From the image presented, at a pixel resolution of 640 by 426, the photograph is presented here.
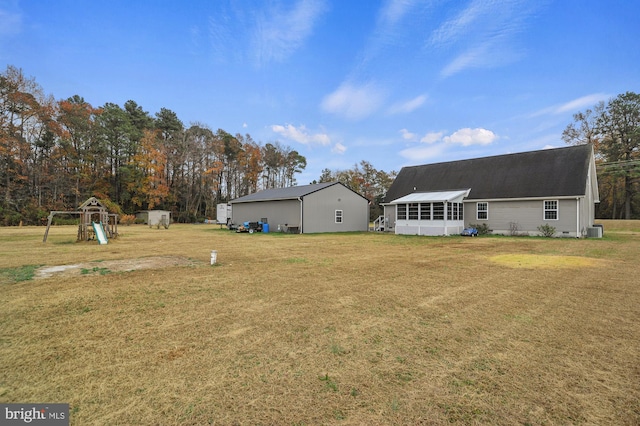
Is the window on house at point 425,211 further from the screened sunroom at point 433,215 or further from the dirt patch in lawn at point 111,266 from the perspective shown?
the dirt patch in lawn at point 111,266

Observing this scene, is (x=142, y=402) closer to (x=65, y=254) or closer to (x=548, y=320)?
(x=548, y=320)

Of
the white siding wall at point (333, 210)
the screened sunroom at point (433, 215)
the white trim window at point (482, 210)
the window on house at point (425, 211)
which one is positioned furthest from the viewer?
the white siding wall at point (333, 210)

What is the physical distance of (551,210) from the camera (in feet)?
57.4

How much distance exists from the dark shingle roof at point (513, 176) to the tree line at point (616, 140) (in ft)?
64.5

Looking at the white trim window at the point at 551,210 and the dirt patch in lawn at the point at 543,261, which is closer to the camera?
the dirt patch in lawn at the point at 543,261

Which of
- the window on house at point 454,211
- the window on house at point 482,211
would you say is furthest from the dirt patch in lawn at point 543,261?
the window on house at point 482,211

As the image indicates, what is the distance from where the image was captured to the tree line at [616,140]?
32.0 metres

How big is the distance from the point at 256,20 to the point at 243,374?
1512 cm

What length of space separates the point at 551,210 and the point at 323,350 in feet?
66.0

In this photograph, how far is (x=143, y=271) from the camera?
24.0 ft

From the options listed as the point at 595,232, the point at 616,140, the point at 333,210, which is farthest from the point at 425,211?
the point at 616,140

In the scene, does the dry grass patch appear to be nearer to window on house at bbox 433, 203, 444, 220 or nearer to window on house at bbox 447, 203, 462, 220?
window on house at bbox 433, 203, 444, 220

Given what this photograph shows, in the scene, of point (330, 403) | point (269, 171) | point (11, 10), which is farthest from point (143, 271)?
point (269, 171)

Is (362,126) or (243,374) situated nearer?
(243,374)
